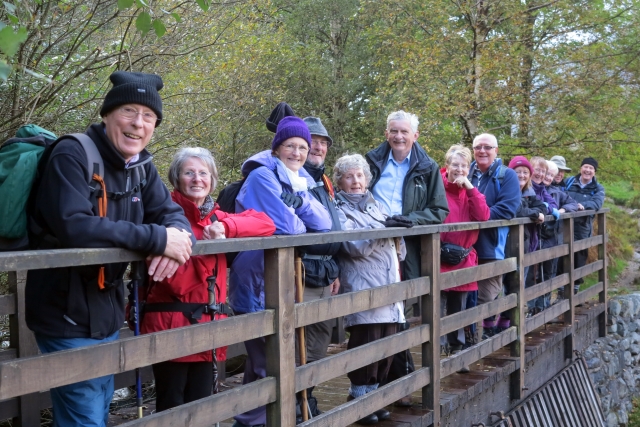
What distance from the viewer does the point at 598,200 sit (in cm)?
1152

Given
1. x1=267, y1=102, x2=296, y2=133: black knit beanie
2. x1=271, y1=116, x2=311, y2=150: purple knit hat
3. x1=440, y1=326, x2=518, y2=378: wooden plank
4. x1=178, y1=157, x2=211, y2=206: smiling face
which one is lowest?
x1=440, y1=326, x2=518, y2=378: wooden plank

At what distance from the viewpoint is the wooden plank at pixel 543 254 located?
25.9 ft

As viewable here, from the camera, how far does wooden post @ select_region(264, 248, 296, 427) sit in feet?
12.2

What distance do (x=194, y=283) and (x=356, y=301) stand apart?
1.15 metres

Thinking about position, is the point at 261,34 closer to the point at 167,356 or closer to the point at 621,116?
the point at 621,116

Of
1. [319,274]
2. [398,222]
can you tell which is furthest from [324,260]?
[398,222]

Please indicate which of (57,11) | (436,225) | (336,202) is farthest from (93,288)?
(57,11)

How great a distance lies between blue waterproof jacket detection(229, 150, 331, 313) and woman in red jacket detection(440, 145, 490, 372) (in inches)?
84.3

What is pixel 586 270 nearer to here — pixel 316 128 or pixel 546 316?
pixel 546 316

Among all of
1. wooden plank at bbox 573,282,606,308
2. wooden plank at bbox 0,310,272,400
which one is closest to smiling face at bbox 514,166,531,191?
wooden plank at bbox 573,282,606,308

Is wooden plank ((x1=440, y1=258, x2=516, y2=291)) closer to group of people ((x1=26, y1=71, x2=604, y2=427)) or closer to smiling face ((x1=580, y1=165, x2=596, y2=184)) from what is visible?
group of people ((x1=26, y1=71, x2=604, y2=427))

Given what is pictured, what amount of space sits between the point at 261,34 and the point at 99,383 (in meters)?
10.6

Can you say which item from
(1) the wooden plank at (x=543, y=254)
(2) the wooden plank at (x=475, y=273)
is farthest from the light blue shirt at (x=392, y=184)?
(1) the wooden plank at (x=543, y=254)

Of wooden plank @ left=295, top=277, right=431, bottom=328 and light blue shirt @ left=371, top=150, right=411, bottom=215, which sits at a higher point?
light blue shirt @ left=371, top=150, right=411, bottom=215
